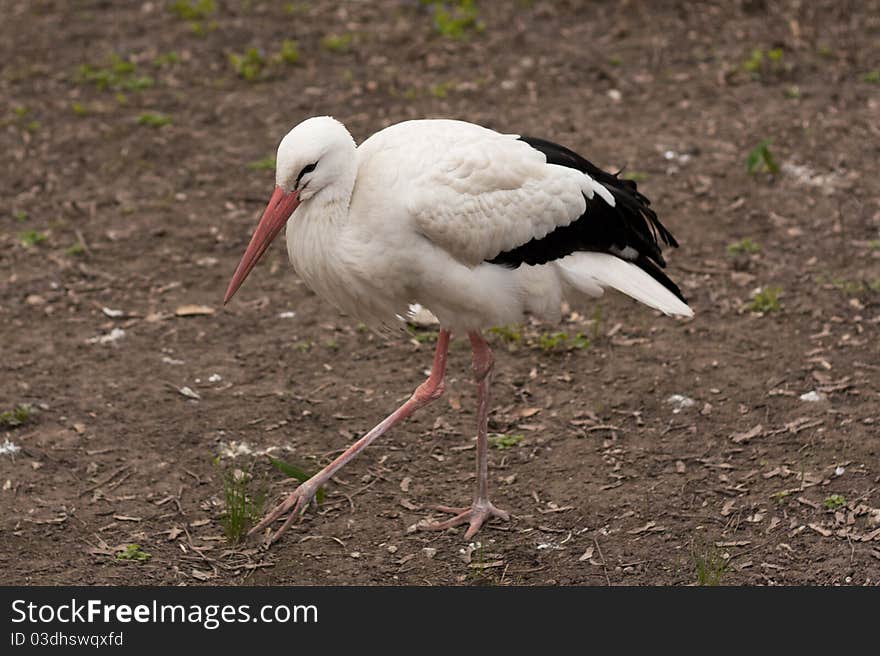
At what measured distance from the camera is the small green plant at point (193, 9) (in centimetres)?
996

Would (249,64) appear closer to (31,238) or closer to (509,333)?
(31,238)

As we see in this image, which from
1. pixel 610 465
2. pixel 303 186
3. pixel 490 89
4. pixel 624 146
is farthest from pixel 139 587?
pixel 490 89

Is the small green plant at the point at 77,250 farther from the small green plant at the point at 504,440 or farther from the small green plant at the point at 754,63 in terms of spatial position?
the small green plant at the point at 754,63

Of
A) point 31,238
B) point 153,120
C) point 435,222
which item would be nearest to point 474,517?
point 435,222

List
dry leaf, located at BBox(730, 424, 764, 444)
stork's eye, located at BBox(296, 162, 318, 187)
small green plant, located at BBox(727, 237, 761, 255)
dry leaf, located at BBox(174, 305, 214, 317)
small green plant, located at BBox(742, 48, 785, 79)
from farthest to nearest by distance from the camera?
1. small green plant, located at BBox(742, 48, 785, 79)
2. small green plant, located at BBox(727, 237, 761, 255)
3. dry leaf, located at BBox(174, 305, 214, 317)
4. dry leaf, located at BBox(730, 424, 764, 444)
5. stork's eye, located at BBox(296, 162, 318, 187)

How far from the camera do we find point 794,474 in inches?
208

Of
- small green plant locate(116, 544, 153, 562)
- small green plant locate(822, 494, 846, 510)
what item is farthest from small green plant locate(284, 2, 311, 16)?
small green plant locate(822, 494, 846, 510)

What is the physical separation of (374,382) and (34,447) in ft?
5.17

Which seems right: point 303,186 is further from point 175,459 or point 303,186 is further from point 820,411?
point 820,411

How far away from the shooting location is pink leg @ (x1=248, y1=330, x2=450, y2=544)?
504 cm

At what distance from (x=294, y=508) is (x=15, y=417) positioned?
1467mm

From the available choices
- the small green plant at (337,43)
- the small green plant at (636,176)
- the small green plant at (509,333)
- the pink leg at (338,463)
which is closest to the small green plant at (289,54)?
the small green plant at (337,43)

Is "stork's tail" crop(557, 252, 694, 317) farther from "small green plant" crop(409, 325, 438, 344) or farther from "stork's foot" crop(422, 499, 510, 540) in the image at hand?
"small green plant" crop(409, 325, 438, 344)

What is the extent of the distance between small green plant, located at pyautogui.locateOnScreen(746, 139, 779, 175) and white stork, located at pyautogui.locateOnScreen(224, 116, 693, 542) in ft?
7.25
